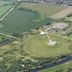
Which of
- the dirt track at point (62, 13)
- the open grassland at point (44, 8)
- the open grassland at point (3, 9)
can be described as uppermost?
the dirt track at point (62, 13)

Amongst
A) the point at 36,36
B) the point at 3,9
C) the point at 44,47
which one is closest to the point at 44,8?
the point at 3,9

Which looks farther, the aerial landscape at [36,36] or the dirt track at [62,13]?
the dirt track at [62,13]

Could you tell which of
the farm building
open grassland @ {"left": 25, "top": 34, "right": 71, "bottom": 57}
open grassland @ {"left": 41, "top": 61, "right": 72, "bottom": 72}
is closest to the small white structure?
open grassland @ {"left": 25, "top": 34, "right": 71, "bottom": 57}

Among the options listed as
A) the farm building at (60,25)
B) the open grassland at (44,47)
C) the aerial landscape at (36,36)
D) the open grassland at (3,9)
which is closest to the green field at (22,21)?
the aerial landscape at (36,36)

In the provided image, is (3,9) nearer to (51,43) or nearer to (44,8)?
(44,8)

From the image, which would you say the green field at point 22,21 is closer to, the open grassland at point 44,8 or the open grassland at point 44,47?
the open grassland at point 44,8
